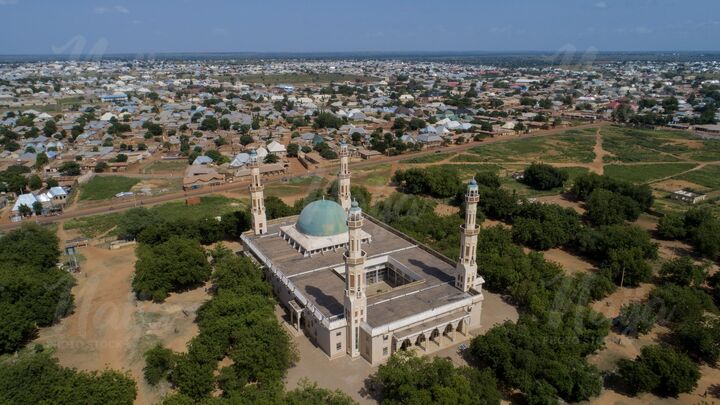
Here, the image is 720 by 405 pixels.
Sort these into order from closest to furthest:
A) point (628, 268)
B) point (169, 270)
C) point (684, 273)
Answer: point (169, 270) → point (684, 273) → point (628, 268)

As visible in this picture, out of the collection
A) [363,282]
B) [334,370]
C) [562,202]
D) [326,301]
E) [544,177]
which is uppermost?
[363,282]

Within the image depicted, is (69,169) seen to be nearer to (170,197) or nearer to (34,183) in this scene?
(34,183)

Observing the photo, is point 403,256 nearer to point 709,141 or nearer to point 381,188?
point 381,188

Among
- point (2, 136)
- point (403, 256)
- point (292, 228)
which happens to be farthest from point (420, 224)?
point (2, 136)

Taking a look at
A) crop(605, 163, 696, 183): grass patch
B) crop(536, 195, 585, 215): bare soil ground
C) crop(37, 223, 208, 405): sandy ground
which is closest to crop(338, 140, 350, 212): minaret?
crop(37, 223, 208, 405): sandy ground

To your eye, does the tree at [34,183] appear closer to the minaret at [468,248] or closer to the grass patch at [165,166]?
the grass patch at [165,166]

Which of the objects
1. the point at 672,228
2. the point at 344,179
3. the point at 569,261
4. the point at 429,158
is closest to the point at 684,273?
the point at 569,261
